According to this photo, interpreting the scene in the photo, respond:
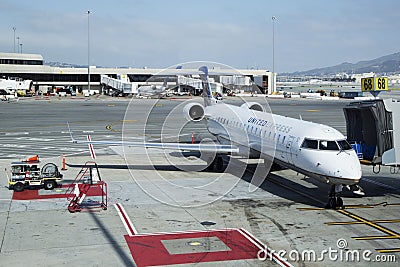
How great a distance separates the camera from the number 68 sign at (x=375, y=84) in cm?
2580

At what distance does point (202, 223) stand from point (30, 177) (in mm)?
10176

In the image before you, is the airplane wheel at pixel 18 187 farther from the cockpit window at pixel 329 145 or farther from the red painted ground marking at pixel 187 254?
the cockpit window at pixel 329 145

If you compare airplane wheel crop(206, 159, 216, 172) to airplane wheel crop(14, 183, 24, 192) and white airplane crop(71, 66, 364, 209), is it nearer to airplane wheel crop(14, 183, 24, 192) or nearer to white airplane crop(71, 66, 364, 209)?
white airplane crop(71, 66, 364, 209)

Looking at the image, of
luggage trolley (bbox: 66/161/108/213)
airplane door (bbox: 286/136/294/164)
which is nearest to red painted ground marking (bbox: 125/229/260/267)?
luggage trolley (bbox: 66/161/108/213)

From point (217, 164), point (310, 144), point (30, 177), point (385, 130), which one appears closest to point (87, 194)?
point (30, 177)

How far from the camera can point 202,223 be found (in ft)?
63.6

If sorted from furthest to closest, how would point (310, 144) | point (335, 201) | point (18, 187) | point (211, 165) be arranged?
point (211, 165)
point (18, 187)
point (310, 144)
point (335, 201)

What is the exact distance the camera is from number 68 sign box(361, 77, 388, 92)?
2580 cm

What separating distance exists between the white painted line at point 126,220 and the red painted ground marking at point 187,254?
597 mm

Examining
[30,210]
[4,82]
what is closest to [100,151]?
[30,210]

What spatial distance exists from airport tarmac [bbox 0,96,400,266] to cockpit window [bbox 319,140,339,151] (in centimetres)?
264

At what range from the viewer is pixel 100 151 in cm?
3816

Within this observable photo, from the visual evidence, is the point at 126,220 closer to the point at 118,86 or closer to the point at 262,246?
the point at 262,246

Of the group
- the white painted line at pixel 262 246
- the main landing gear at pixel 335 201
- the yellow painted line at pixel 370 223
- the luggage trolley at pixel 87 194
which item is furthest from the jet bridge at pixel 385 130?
the luggage trolley at pixel 87 194
